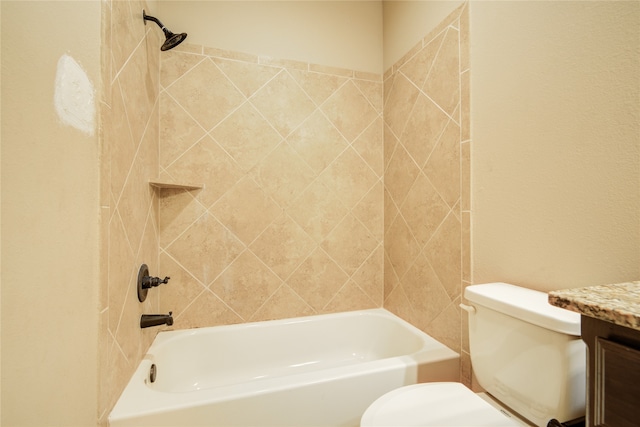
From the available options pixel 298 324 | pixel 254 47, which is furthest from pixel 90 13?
pixel 298 324

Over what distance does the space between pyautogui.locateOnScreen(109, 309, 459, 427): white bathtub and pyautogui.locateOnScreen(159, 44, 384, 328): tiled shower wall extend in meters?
0.12

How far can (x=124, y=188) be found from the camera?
1035 mm

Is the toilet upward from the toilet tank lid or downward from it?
downward

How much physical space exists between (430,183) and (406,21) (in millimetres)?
1028

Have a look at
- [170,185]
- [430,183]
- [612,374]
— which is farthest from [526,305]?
[170,185]

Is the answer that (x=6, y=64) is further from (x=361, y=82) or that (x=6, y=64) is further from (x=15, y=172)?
(x=361, y=82)

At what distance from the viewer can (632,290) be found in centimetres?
53

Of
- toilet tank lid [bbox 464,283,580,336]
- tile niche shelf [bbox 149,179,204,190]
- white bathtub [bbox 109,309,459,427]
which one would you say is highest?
tile niche shelf [bbox 149,179,204,190]

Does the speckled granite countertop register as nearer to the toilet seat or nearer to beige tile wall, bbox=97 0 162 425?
the toilet seat

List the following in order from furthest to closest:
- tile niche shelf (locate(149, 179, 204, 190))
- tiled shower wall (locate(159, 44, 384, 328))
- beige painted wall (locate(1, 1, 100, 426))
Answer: tiled shower wall (locate(159, 44, 384, 328)) → tile niche shelf (locate(149, 179, 204, 190)) → beige painted wall (locate(1, 1, 100, 426))

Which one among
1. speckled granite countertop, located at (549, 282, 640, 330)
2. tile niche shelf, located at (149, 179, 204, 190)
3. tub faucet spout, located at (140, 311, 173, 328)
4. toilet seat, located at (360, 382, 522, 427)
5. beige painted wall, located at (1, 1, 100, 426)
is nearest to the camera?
speckled granite countertop, located at (549, 282, 640, 330)

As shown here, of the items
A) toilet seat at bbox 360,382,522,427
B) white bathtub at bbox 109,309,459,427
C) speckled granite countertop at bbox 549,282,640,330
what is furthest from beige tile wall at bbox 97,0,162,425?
speckled granite countertop at bbox 549,282,640,330

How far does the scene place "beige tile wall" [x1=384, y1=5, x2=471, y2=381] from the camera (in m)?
1.29

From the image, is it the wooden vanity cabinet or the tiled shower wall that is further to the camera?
the tiled shower wall
